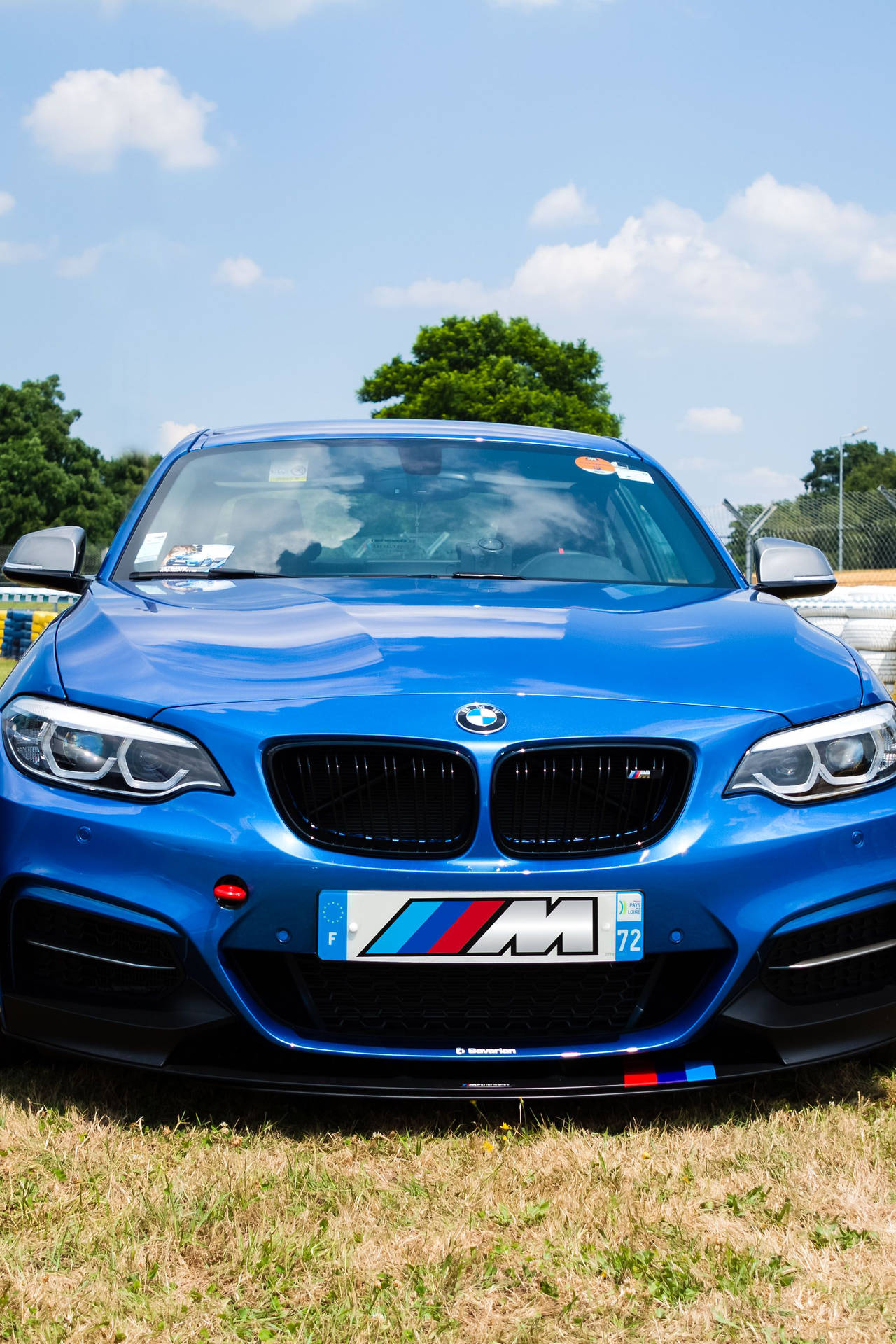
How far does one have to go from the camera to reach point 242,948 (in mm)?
2234

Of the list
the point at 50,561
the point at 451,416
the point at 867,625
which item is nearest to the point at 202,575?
the point at 50,561

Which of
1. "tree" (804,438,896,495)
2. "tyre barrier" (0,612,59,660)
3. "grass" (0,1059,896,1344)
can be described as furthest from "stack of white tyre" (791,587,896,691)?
"tree" (804,438,896,495)

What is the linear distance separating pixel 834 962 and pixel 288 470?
2100mm

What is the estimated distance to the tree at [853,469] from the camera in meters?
88.3

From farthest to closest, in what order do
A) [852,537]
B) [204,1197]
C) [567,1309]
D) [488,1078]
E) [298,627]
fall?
1. [852,537]
2. [298,627]
3. [488,1078]
4. [204,1197]
5. [567,1309]

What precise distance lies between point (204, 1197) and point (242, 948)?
393 millimetres

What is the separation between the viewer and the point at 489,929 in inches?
86.4

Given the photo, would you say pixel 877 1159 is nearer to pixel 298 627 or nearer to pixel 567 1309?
pixel 567 1309

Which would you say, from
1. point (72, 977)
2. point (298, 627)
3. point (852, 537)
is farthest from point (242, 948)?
point (852, 537)

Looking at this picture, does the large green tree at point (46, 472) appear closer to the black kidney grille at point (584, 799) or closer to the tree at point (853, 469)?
the tree at point (853, 469)

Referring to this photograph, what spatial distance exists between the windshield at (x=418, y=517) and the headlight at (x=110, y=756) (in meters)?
1.01

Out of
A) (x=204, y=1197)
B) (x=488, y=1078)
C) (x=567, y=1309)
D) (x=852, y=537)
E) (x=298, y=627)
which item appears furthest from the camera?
(x=852, y=537)

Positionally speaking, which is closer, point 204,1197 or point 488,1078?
point 204,1197

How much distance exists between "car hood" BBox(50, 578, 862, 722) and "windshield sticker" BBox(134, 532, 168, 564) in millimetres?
340
